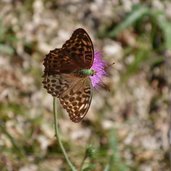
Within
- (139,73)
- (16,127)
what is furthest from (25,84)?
(139,73)

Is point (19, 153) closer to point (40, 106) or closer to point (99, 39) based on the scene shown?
point (40, 106)

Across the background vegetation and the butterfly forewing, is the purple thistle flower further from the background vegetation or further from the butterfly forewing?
the background vegetation

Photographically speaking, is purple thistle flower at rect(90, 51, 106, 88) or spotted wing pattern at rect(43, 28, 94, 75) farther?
purple thistle flower at rect(90, 51, 106, 88)

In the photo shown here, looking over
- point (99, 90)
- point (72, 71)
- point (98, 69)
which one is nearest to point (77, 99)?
point (72, 71)

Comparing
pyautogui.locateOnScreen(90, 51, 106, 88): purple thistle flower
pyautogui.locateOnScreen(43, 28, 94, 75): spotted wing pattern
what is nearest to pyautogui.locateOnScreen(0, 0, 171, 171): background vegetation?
pyautogui.locateOnScreen(90, 51, 106, 88): purple thistle flower

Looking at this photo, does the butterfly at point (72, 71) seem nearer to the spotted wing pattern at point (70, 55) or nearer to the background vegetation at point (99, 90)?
the spotted wing pattern at point (70, 55)
